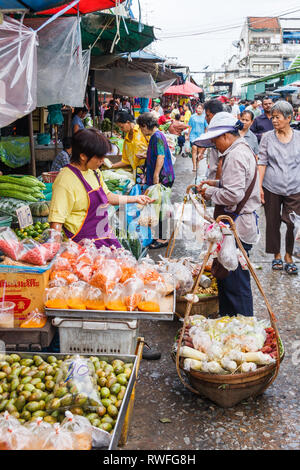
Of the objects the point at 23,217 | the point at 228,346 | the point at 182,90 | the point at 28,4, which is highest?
the point at 28,4

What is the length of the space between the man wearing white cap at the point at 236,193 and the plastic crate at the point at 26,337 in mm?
1692

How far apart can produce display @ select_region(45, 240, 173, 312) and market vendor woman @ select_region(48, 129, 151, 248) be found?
25 centimetres

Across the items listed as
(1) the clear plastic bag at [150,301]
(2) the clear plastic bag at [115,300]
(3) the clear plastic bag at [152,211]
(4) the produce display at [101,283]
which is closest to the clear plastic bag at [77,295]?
(4) the produce display at [101,283]

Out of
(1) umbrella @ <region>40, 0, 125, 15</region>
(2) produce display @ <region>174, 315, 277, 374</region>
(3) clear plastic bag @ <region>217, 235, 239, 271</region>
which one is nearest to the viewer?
(2) produce display @ <region>174, 315, 277, 374</region>

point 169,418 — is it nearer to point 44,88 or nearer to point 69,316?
point 69,316

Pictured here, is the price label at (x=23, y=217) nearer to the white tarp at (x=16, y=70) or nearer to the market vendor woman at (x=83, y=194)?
the market vendor woman at (x=83, y=194)

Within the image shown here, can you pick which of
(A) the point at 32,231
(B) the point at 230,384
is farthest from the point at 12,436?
(A) the point at 32,231

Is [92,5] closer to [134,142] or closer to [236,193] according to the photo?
[236,193]

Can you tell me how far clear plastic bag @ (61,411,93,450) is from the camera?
6.12 feet

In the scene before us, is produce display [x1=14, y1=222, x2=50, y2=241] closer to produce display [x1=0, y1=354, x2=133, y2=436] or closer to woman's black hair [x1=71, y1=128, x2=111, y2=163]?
woman's black hair [x1=71, y1=128, x2=111, y2=163]

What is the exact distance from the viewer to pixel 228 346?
3.06m

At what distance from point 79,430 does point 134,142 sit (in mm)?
5309

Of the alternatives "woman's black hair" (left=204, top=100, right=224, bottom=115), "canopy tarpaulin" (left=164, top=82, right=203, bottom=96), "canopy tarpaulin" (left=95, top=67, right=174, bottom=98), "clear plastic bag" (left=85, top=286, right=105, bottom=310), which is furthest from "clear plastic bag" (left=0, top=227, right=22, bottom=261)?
"canopy tarpaulin" (left=164, top=82, right=203, bottom=96)

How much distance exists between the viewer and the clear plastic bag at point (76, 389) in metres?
2.14
